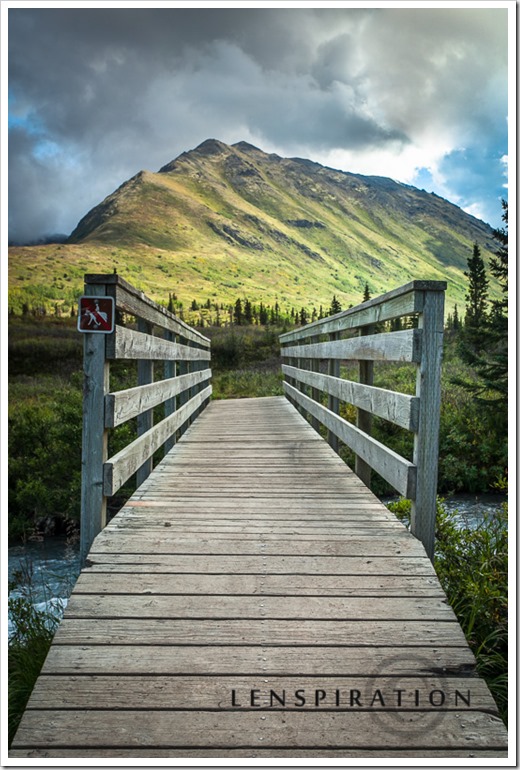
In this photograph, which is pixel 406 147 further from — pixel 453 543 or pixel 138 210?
pixel 453 543

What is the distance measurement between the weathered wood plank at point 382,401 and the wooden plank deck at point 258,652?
0.64 metres

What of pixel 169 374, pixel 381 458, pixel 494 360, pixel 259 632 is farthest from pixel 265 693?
pixel 494 360

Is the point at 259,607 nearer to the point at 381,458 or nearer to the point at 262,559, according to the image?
the point at 262,559

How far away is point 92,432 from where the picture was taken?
110 inches

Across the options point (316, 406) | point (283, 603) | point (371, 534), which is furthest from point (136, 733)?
point (316, 406)

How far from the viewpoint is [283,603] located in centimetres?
223

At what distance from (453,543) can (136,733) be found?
8.76 ft

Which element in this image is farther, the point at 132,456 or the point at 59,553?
the point at 59,553

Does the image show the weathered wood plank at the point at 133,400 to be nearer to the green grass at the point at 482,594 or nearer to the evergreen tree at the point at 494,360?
the green grass at the point at 482,594

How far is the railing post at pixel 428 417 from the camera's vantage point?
9.01 feet

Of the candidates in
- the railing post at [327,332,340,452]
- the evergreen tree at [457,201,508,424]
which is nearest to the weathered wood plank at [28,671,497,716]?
the railing post at [327,332,340,452]

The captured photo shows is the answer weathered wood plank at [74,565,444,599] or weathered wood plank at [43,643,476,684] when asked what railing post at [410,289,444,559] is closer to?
weathered wood plank at [74,565,444,599]

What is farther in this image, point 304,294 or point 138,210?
point 138,210

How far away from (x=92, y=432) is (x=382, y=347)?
1.81m
